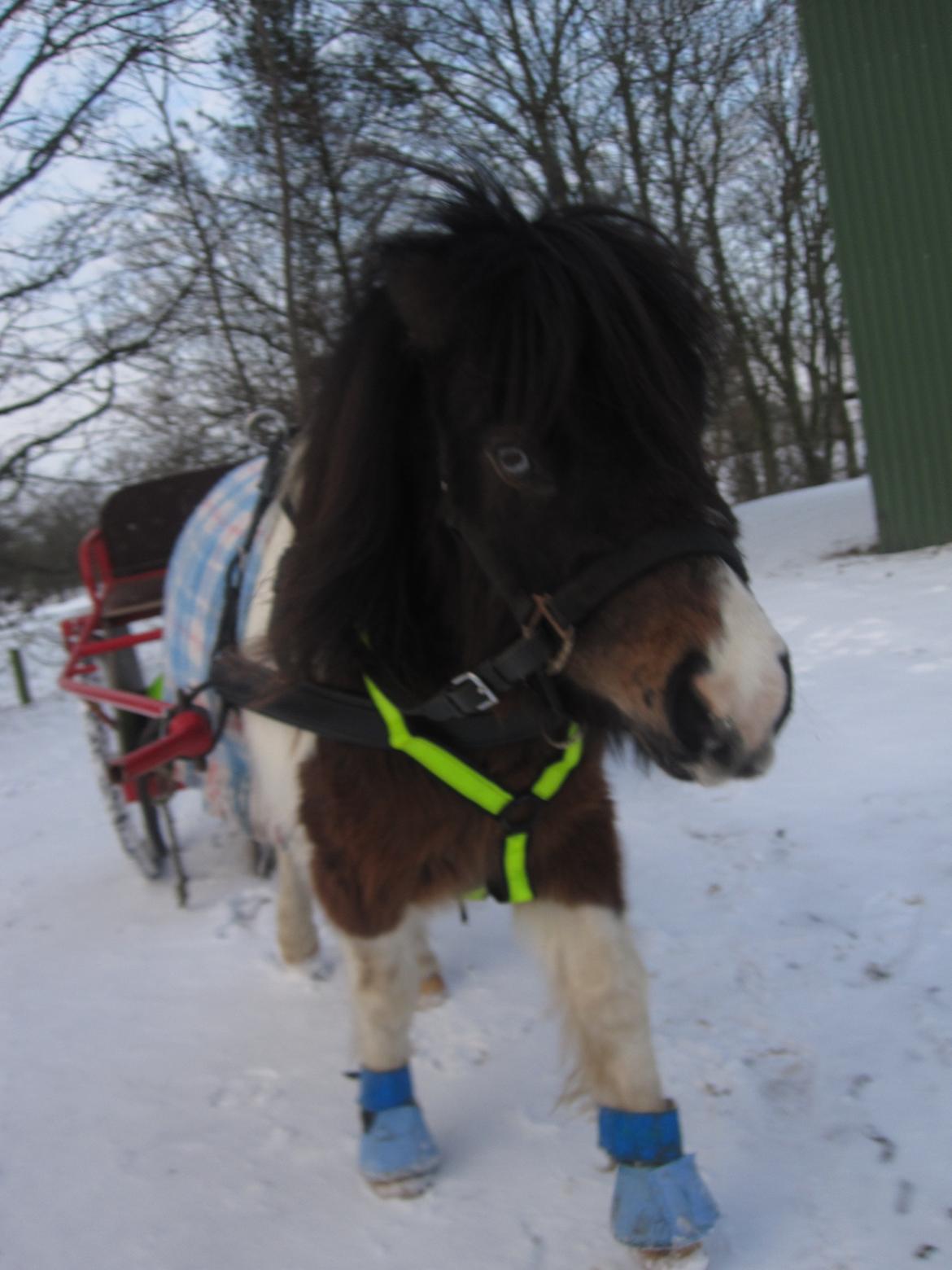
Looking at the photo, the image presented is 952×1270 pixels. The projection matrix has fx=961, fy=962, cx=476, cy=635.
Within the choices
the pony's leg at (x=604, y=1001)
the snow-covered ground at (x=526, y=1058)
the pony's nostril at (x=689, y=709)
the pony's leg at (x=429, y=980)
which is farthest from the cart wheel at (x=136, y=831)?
the pony's nostril at (x=689, y=709)

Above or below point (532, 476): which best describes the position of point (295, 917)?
below

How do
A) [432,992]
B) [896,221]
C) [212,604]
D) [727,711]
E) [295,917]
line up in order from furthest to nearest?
[896,221] → [295,917] → [212,604] → [432,992] → [727,711]

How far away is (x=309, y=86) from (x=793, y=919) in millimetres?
7217

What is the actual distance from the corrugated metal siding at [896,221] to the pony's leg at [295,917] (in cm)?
627

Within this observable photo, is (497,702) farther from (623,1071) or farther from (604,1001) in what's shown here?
(623,1071)

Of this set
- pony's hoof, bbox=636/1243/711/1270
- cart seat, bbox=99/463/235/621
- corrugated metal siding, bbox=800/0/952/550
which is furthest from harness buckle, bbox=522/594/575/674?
corrugated metal siding, bbox=800/0/952/550

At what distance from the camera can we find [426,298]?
145cm

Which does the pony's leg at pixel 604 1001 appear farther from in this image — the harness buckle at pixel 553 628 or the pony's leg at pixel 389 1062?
the harness buckle at pixel 553 628

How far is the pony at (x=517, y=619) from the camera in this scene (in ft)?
4.39

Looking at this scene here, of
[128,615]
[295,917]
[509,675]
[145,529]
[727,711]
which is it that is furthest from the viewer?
[145,529]

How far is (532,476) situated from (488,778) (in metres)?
0.58

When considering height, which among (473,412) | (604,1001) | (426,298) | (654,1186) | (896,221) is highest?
(896,221)

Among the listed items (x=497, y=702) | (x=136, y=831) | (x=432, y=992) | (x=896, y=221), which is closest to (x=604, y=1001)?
(x=497, y=702)

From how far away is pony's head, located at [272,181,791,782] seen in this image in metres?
1.30
